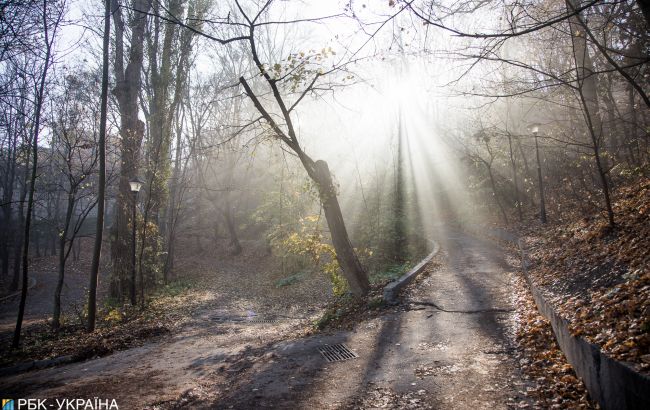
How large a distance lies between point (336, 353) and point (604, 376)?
3.74 m

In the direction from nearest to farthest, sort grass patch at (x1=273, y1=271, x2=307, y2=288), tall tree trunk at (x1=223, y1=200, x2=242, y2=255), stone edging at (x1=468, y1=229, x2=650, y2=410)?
stone edging at (x1=468, y1=229, x2=650, y2=410) < grass patch at (x1=273, y1=271, x2=307, y2=288) < tall tree trunk at (x1=223, y1=200, x2=242, y2=255)

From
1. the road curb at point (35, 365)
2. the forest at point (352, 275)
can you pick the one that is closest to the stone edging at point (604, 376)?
the forest at point (352, 275)

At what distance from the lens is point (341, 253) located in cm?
927

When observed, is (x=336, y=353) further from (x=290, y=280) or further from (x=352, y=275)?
(x=290, y=280)

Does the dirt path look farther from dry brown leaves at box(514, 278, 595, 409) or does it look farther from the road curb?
the road curb

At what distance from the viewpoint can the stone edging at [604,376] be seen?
8.99ft

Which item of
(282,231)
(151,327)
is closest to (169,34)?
(282,231)

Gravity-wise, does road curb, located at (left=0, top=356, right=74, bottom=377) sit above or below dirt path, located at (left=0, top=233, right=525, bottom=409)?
below

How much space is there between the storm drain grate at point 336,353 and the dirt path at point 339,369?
0.12 metres

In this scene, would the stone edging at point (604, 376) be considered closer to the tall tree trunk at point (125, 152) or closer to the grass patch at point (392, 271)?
the grass patch at point (392, 271)

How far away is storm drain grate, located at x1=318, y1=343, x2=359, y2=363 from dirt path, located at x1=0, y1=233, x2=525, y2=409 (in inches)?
4.9

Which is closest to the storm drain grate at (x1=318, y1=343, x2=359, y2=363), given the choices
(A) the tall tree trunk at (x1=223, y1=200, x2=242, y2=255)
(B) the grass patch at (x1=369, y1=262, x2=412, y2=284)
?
(B) the grass patch at (x1=369, y1=262, x2=412, y2=284)

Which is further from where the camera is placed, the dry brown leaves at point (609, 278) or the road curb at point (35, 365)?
the road curb at point (35, 365)

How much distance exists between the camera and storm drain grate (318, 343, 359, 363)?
592 cm
